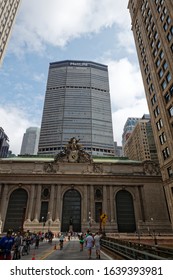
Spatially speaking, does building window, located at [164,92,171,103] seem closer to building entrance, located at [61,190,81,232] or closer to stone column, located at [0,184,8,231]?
building entrance, located at [61,190,81,232]

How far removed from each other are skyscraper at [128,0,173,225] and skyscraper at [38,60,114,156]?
92.8 metres

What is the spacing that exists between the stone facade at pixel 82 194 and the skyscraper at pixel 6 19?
32.5 metres

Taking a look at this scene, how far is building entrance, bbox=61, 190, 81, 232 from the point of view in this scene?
4647 centimetres

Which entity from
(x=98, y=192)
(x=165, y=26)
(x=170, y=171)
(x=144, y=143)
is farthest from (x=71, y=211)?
(x=144, y=143)

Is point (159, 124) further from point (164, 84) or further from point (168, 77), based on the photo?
point (168, 77)

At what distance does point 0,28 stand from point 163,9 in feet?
122

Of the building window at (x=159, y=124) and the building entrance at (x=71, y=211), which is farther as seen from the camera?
the building entrance at (x=71, y=211)

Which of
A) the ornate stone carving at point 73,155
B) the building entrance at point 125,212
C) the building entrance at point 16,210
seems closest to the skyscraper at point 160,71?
the building entrance at point 125,212

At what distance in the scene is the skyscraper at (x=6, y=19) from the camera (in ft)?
145

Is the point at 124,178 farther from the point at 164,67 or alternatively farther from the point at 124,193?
the point at 164,67

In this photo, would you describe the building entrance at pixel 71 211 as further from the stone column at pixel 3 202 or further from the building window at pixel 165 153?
the building window at pixel 165 153

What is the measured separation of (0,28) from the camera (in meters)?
44.0
